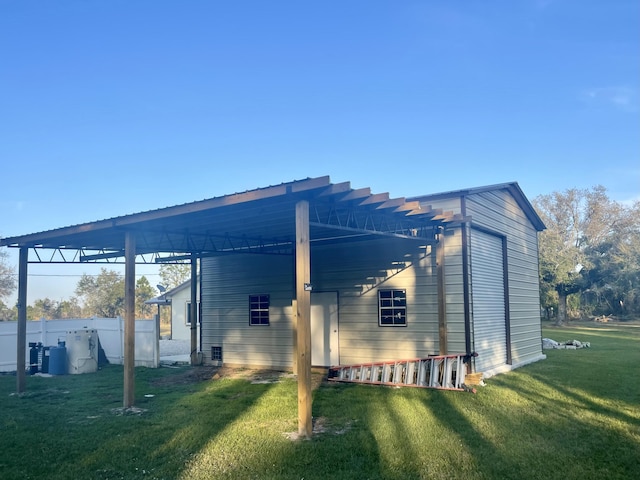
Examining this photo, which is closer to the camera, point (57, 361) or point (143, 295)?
point (57, 361)

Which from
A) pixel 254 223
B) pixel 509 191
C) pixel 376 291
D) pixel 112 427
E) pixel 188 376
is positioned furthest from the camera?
pixel 509 191

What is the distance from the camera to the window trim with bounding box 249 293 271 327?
43.8 feet

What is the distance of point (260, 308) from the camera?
1354 cm

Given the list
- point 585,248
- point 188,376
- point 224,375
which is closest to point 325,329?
point 224,375

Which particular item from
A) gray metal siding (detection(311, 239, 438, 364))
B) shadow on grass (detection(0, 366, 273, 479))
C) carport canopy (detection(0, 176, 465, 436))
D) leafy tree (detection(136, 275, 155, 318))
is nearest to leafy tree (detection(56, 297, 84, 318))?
leafy tree (detection(136, 275, 155, 318))

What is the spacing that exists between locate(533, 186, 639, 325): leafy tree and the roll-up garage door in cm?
2370

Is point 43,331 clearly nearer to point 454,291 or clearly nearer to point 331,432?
point 331,432

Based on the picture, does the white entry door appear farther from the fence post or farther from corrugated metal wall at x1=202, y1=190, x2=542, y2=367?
the fence post

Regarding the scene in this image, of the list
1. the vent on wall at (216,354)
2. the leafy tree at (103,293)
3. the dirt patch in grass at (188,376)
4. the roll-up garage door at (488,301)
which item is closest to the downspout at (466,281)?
the roll-up garage door at (488,301)

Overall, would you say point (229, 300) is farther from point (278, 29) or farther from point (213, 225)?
point (278, 29)

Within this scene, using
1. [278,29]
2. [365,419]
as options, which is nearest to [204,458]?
[365,419]

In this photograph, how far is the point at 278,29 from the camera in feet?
45.4

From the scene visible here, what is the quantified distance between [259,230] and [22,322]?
5.24m

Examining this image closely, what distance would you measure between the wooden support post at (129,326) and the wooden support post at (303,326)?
340 centimetres
